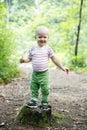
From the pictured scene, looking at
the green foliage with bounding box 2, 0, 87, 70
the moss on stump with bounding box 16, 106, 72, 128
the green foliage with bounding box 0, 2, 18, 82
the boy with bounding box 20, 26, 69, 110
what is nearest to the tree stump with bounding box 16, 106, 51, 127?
the moss on stump with bounding box 16, 106, 72, 128

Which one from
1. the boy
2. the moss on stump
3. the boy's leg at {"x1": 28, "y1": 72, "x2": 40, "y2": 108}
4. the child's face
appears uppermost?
the child's face

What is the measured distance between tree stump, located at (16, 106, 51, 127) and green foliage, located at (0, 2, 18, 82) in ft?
18.0

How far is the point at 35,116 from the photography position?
182 inches

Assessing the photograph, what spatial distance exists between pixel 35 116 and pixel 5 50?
6.14 meters

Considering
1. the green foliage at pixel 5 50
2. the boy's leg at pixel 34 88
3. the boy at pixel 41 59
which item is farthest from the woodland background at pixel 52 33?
the boy at pixel 41 59

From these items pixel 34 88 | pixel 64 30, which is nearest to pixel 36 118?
pixel 34 88

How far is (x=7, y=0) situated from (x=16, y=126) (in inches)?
1484

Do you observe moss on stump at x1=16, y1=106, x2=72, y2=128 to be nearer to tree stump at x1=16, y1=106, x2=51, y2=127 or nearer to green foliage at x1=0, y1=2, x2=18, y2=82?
tree stump at x1=16, y1=106, x2=51, y2=127

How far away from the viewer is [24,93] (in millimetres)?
8344

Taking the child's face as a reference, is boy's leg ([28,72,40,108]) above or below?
below

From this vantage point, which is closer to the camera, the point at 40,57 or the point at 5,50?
the point at 40,57

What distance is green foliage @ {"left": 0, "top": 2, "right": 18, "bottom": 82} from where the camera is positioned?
10.3 m

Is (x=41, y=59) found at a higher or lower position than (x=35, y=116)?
higher

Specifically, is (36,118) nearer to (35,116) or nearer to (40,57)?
(35,116)
